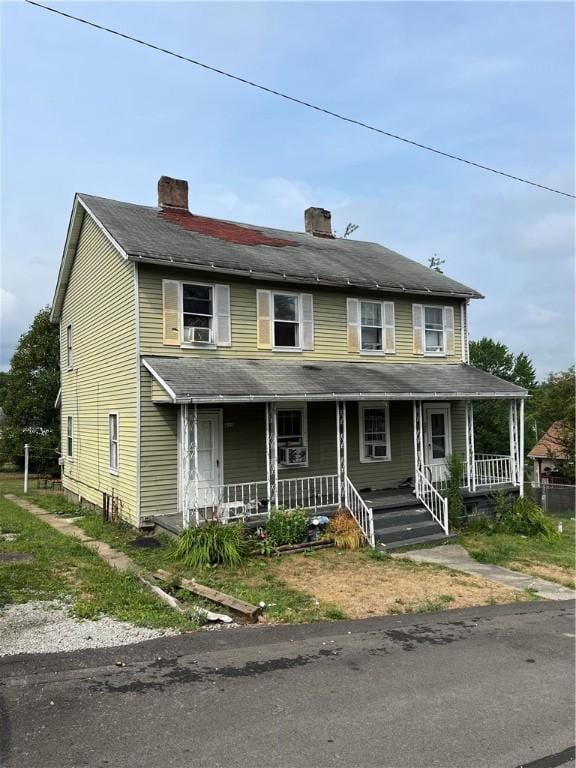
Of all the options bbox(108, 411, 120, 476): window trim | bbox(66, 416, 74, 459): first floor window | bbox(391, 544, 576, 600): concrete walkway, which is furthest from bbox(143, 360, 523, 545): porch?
bbox(66, 416, 74, 459): first floor window

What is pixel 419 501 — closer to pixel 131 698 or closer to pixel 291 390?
pixel 291 390

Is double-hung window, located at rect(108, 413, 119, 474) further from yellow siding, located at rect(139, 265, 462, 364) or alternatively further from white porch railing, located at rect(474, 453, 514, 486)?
white porch railing, located at rect(474, 453, 514, 486)

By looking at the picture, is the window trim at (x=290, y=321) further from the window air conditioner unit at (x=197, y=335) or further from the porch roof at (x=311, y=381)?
the window air conditioner unit at (x=197, y=335)

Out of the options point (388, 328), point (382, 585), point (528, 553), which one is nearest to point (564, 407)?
point (388, 328)

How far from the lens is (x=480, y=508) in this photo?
14438 millimetres

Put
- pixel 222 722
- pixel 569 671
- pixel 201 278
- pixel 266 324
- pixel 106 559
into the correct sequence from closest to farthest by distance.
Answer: pixel 222 722
pixel 569 671
pixel 106 559
pixel 201 278
pixel 266 324

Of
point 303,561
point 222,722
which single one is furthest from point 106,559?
point 222,722

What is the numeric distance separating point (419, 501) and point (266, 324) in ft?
18.0

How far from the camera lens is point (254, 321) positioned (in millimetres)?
13773

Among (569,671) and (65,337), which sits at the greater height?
(65,337)

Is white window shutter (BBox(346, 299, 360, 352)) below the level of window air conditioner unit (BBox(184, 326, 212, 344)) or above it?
above

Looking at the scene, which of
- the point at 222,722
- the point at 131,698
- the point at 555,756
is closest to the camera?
the point at 555,756

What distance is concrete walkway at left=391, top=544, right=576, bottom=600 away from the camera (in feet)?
28.9

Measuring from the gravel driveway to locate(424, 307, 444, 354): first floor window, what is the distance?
40.3 ft
